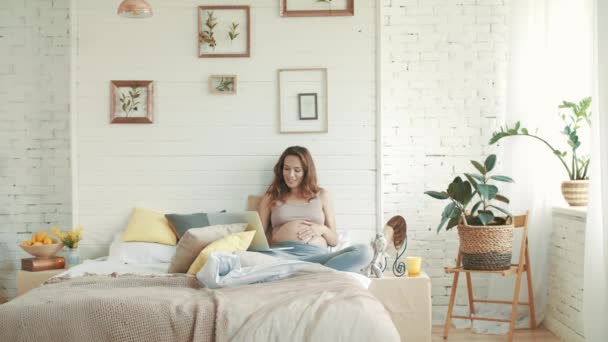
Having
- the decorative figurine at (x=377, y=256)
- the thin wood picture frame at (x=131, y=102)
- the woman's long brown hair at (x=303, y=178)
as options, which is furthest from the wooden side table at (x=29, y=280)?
the decorative figurine at (x=377, y=256)

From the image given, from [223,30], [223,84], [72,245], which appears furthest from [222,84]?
[72,245]

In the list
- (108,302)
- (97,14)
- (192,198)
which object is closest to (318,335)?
(108,302)

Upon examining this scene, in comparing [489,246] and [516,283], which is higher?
[489,246]

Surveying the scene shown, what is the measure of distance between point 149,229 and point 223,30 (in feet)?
5.14

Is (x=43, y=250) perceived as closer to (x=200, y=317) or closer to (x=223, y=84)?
(x=223, y=84)

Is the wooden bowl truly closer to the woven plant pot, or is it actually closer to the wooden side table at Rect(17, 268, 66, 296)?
the wooden side table at Rect(17, 268, 66, 296)

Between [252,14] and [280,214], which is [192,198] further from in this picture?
[252,14]

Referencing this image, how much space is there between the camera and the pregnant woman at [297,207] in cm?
488

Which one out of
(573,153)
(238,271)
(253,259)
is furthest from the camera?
(573,153)

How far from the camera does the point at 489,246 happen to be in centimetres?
469

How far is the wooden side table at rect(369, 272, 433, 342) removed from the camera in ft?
15.1

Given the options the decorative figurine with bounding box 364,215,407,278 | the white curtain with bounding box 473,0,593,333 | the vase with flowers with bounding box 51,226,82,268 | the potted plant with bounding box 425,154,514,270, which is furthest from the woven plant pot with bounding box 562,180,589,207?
the vase with flowers with bounding box 51,226,82,268

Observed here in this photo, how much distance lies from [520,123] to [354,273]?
194 cm

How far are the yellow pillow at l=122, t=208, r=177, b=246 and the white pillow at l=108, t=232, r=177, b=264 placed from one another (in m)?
0.04
